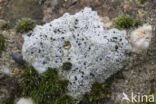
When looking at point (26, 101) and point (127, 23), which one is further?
point (26, 101)

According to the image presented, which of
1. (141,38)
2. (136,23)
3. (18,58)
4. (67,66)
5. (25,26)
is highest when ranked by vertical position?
(25,26)

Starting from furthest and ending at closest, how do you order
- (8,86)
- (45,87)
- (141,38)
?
1. (8,86)
2. (45,87)
3. (141,38)

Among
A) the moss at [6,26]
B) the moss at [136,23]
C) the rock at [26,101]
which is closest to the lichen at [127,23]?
the moss at [136,23]

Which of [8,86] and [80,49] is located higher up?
[80,49]

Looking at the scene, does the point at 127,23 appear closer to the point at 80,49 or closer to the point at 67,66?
the point at 80,49

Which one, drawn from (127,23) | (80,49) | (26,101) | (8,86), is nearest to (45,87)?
(26,101)

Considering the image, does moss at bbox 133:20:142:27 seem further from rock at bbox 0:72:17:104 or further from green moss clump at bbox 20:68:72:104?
rock at bbox 0:72:17:104
